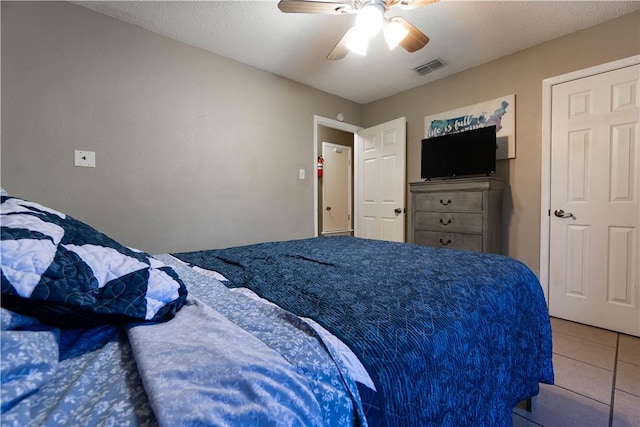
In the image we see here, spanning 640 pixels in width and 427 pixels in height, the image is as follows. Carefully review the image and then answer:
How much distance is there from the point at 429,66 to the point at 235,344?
3319 mm

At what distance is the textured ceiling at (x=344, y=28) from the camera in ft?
6.82

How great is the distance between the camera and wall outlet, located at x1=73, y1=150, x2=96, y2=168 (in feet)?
6.64

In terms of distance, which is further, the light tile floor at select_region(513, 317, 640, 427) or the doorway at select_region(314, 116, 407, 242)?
the doorway at select_region(314, 116, 407, 242)

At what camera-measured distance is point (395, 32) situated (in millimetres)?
1968

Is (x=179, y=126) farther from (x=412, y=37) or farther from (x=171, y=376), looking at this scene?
(x=171, y=376)

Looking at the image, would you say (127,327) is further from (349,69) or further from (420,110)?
(420,110)

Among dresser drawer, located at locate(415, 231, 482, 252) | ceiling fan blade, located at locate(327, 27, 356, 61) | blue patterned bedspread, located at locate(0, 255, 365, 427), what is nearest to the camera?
blue patterned bedspread, located at locate(0, 255, 365, 427)

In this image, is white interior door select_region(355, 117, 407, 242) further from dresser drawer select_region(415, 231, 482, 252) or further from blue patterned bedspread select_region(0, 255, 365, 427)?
blue patterned bedspread select_region(0, 255, 365, 427)

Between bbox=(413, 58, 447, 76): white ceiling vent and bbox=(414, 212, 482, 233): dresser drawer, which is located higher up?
bbox=(413, 58, 447, 76): white ceiling vent

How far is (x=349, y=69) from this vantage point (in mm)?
3016

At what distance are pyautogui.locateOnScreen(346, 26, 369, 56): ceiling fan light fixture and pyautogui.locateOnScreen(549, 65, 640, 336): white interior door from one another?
6.31ft

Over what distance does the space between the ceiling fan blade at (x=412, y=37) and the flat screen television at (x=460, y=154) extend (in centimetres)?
115

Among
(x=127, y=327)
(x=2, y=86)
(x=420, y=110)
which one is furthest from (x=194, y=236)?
(x=420, y=110)

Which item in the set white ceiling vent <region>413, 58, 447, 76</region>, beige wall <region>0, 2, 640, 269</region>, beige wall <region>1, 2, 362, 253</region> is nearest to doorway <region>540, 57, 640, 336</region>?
beige wall <region>0, 2, 640, 269</region>
